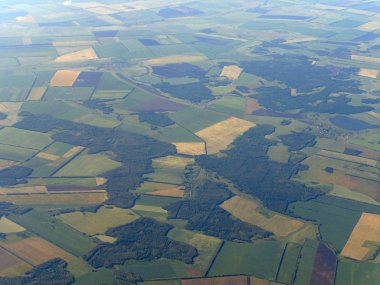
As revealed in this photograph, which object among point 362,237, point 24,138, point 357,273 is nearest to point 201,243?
point 357,273

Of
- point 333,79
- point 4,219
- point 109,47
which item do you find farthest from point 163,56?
point 4,219

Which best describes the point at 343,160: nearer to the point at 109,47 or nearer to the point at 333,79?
the point at 333,79

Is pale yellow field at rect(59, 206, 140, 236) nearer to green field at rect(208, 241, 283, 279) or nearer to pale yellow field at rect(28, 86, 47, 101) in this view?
green field at rect(208, 241, 283, 279)

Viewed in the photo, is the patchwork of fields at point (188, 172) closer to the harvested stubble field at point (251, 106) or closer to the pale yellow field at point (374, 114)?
the harvested stubble field at point (251, 106)

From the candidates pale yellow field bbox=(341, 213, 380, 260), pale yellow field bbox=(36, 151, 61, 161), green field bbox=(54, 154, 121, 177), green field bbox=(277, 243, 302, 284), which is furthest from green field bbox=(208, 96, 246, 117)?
green field bbox=(277, 243, 302, 284)

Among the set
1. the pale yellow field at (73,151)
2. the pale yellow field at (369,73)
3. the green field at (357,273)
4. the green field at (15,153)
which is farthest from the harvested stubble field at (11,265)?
the pale yellow field at (369,73)

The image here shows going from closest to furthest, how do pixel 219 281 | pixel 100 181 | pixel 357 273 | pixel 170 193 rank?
pixel 219 281
pixel 357 273
pixel 170 193
pixel 100 181

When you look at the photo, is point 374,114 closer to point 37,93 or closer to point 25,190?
point 25,190
